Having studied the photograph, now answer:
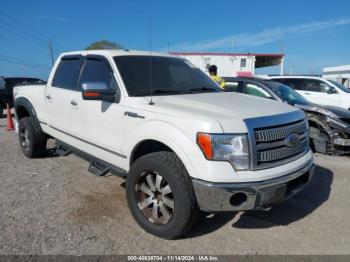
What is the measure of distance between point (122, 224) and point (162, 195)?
2.36ft

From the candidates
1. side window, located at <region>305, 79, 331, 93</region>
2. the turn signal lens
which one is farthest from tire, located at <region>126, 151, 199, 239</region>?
side window, located at <region>305, 79, 331, 93</region>

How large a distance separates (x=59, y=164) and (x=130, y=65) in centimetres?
276

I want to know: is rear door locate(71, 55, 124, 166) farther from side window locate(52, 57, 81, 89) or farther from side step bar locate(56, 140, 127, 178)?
side window locate(52, 57, 81, 89)

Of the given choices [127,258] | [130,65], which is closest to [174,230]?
[127,258]

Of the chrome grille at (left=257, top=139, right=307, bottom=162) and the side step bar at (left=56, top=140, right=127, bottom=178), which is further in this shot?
the side step bar at (left=56, top=140, right=127, bottom=178)

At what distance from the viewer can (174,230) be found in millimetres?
2994

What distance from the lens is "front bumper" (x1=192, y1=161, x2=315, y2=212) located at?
2.67 meters

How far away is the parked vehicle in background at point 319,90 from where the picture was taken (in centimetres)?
1127

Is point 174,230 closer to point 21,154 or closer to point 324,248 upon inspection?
point 324,248

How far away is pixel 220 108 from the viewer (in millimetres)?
3090

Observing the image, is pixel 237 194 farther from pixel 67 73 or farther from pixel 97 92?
pixel 67 73

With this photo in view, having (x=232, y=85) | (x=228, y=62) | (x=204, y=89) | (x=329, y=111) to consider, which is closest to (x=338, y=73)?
(x=228, y=62)

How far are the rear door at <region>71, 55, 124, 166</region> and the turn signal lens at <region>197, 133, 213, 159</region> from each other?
1190 mm

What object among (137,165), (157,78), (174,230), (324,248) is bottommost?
(324,248)
